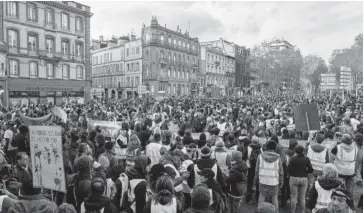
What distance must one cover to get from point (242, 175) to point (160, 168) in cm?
157

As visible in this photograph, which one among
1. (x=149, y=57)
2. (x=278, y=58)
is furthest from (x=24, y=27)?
(x=278, y=58)

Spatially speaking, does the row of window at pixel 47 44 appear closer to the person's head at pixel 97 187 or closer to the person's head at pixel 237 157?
the person's head at pixel 237 157

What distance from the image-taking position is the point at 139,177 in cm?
491

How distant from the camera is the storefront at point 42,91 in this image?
3431 cm

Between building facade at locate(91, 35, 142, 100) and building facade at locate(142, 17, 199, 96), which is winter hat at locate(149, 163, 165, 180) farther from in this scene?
building facade at locate(91, 35, 142, 100)

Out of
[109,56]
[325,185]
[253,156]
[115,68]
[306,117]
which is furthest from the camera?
[109,56]

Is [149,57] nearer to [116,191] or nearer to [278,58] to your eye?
[278,58]

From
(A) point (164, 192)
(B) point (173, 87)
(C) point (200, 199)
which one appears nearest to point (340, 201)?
(C) point (200, 199)

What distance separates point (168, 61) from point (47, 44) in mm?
24677

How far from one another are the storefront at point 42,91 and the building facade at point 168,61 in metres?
14.7

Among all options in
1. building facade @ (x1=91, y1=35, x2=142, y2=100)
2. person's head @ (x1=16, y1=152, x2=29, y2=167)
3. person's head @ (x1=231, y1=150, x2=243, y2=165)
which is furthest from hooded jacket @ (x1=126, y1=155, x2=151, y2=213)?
building facade @ (x1=91, y1=35, x2=142, y2=100)

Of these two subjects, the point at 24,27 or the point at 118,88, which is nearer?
the point at 24,27

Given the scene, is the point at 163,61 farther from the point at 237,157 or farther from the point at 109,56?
the point at 237,157

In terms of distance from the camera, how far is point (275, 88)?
72500mm
